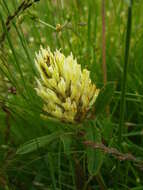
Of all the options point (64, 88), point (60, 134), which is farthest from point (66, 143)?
point (64, 88)

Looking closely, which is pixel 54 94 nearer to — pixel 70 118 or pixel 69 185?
pixel 70 118

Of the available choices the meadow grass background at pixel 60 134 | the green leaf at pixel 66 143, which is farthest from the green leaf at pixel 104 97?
the green leaf at pixel 66 143

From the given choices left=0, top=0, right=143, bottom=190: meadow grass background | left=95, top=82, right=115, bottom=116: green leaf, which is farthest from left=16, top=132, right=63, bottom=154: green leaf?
left=95, top=82, right=115, bottom=116: green leaf

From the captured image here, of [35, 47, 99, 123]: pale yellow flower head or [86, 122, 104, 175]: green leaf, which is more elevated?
[35, 47, 99, 123]: pale yellow flower head

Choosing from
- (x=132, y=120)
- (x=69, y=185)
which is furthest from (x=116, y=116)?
(x=69, y=185)

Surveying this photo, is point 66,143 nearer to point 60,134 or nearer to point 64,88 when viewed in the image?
point 60,134

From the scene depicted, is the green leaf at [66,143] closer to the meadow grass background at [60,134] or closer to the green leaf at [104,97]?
the meadow grass background at [60,134]

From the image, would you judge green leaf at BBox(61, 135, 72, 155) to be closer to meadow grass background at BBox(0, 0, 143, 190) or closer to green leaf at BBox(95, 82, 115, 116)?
meadow grass background at BBox(0, 0, 143, 190)
